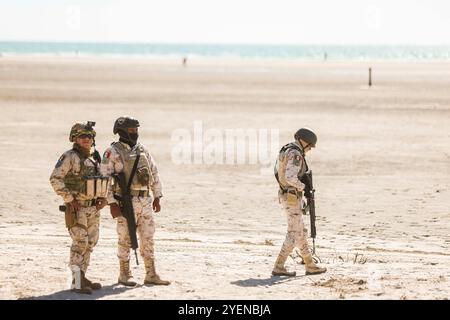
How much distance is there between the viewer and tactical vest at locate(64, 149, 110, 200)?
867 centimetres

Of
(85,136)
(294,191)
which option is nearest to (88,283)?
(85,136)

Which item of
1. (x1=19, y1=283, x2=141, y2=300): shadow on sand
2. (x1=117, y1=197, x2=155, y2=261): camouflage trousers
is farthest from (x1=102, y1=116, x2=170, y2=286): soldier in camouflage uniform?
(x1=19, y1=283, x2=141, y2=300): shadow on sand

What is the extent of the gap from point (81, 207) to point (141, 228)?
27.3 inches

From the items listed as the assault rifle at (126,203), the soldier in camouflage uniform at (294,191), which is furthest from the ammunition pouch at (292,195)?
the assault rifle at (126,203)

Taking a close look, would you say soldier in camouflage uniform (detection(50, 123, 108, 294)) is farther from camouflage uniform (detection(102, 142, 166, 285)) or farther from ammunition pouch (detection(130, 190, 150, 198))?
ammunition pouch (detection(130, 190, 150, 198))

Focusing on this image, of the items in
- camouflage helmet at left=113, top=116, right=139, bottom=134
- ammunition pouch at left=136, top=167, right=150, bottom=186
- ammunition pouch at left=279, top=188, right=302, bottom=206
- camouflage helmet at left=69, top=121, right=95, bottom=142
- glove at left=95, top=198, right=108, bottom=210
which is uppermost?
camouflage helmet at left=113, top=116, right=139, bottom=134

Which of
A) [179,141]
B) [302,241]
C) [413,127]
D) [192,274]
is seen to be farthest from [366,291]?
[413,127]

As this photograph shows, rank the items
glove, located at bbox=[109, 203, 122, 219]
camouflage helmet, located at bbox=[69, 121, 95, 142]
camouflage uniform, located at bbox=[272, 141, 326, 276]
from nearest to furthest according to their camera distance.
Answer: camouflage helmet, located at bbox=[69, 121, 95, 142], glove, located at bbox=[109, 203, 122, 219], camouflage uniform, located at bbox=[272, 141, 326, 276]

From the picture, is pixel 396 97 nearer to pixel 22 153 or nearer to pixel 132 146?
pixel 22 153

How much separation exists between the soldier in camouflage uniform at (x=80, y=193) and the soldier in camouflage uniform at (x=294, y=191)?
2149 millimetres

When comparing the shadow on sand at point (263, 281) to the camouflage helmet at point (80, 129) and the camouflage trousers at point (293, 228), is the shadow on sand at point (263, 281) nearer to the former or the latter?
the camouflage trousers at point (293, 228)

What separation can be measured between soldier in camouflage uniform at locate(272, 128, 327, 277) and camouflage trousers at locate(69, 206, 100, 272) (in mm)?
2226

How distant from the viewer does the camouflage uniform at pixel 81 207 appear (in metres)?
8.72

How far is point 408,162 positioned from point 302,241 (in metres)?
11.9
